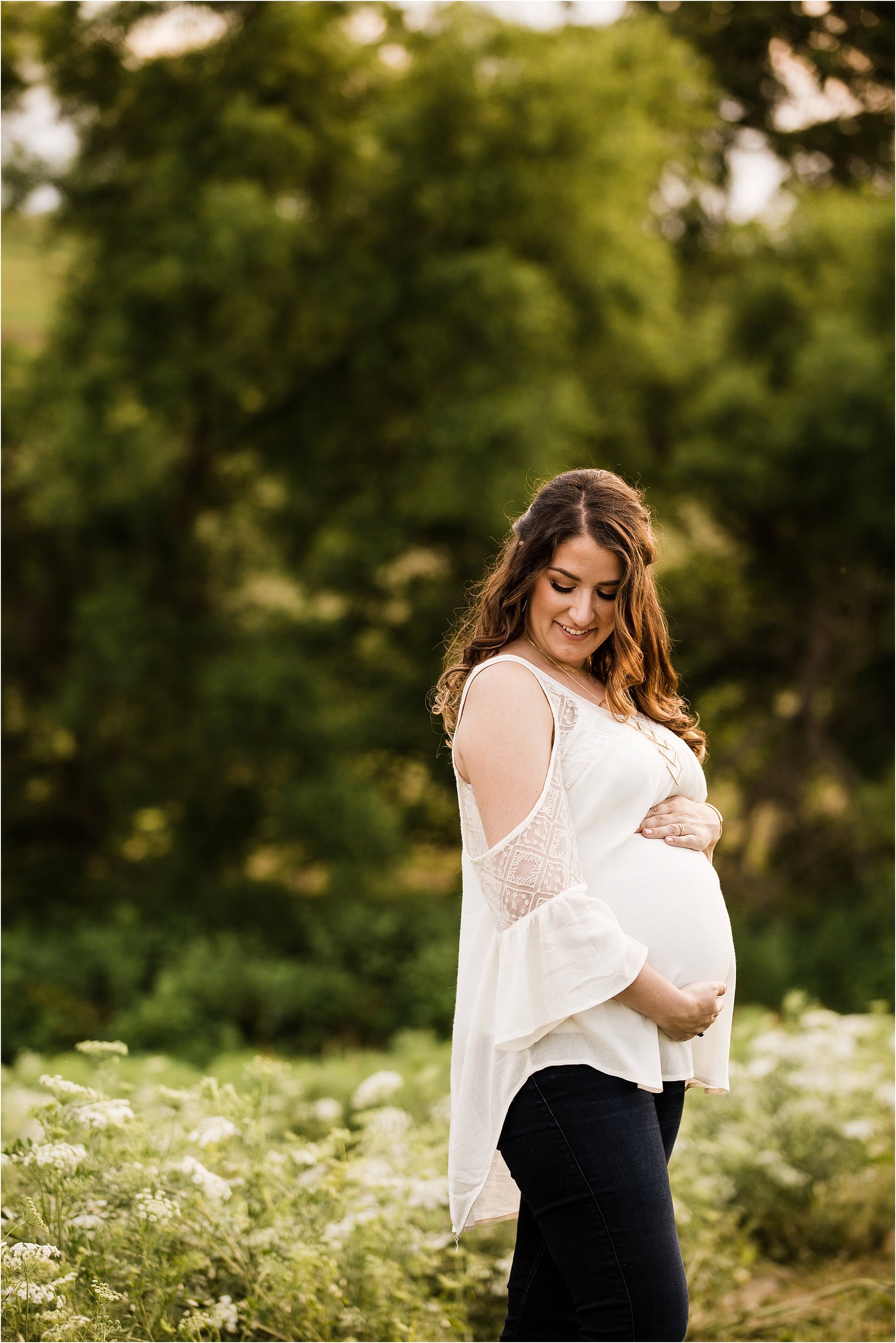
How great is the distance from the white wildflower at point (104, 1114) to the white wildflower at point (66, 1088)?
2 centimetres

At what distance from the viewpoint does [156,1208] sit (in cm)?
189

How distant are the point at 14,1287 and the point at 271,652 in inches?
270

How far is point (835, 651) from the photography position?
356 inches

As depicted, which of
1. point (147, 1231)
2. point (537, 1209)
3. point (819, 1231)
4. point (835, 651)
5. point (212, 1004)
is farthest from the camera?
point (835, 651)

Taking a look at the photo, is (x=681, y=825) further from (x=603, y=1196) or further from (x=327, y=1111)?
(x=327, y=1111)

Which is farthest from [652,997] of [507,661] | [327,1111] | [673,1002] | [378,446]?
[378,446]

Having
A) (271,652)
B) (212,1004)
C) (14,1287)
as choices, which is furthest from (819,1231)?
(271,652)

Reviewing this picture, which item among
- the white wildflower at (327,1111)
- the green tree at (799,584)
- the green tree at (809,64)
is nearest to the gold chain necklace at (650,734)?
the white wildflower at (327,1111)

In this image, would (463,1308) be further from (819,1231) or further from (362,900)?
(362,900)

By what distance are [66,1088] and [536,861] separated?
111 cm

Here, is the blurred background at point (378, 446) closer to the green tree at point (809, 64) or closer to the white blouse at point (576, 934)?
the green tree at point (809, 64)

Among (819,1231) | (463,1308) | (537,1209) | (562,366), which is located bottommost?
(819,1231)

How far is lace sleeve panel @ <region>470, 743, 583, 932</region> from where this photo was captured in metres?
1.50

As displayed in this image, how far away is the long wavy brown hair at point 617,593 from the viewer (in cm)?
167
